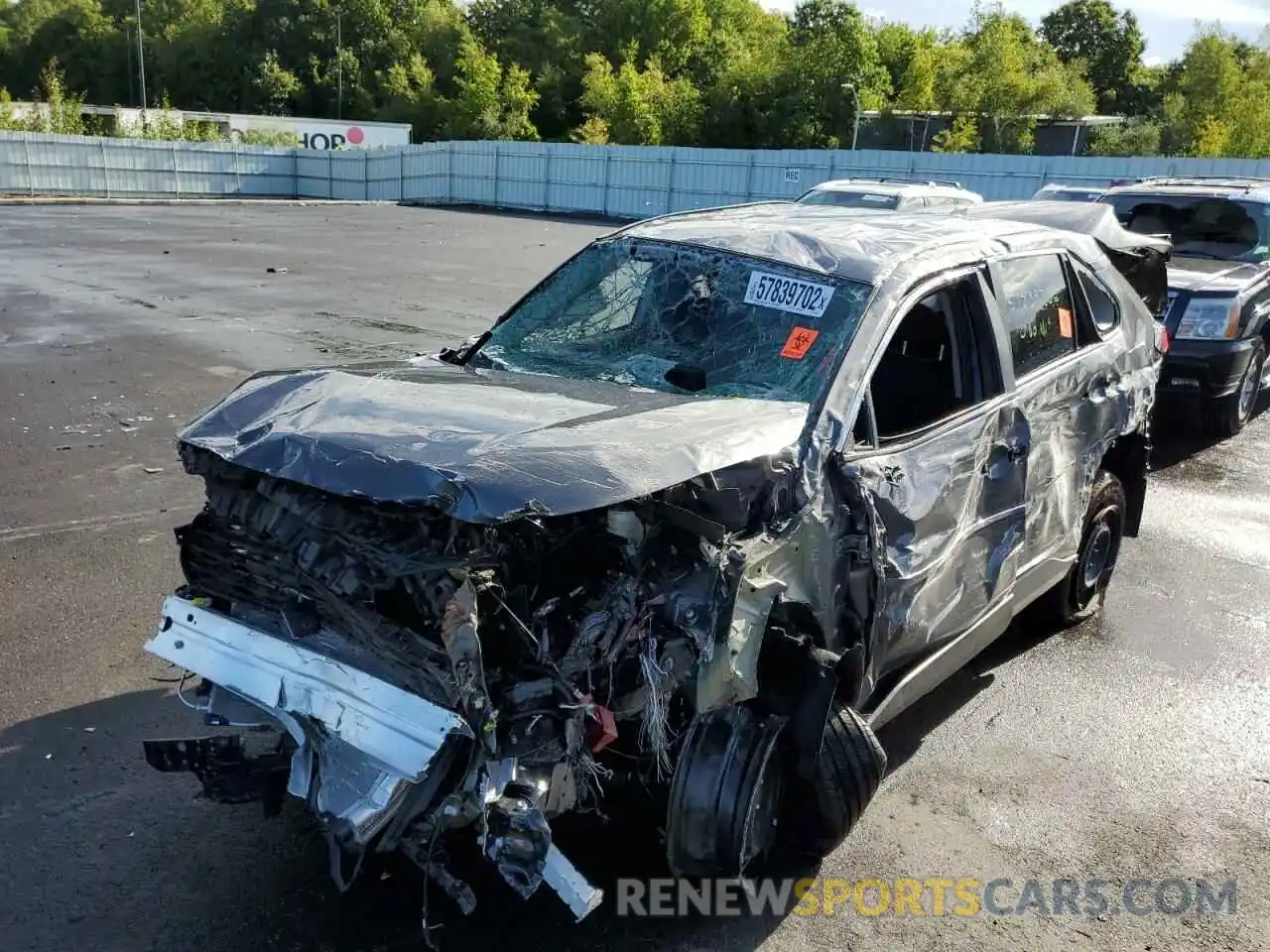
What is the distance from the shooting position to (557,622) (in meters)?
2.77

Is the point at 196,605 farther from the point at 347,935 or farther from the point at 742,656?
the point at 742,656

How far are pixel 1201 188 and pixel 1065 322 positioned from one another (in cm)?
686

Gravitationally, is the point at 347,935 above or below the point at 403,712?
below

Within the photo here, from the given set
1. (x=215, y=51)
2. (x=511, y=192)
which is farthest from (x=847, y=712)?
(x=215, y=51)

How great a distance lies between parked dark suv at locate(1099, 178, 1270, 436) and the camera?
27.8 ft

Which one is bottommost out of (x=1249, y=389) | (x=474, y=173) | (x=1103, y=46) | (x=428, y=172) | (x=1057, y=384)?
(x=1249, y=389)

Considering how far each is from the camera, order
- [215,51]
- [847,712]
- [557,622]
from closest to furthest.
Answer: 1. [557,622]
2. [847,712]
3. [215,51]

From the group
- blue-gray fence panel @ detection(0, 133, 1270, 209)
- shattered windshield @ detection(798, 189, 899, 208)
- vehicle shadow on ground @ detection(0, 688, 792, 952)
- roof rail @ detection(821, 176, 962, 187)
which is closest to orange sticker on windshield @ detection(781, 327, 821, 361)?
vehicle shadow on ground @ detection(0, 688, 792, 952)

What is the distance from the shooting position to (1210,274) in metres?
8.98

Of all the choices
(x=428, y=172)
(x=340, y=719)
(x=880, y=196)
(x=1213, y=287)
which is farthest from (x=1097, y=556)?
(x=428, y=172)

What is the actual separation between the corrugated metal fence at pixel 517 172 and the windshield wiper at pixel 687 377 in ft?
86.6

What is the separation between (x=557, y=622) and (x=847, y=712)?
106cm

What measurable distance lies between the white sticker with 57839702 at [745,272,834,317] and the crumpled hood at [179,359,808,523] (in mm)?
492

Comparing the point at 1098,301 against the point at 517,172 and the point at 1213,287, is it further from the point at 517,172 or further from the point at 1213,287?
the point at 517,172
